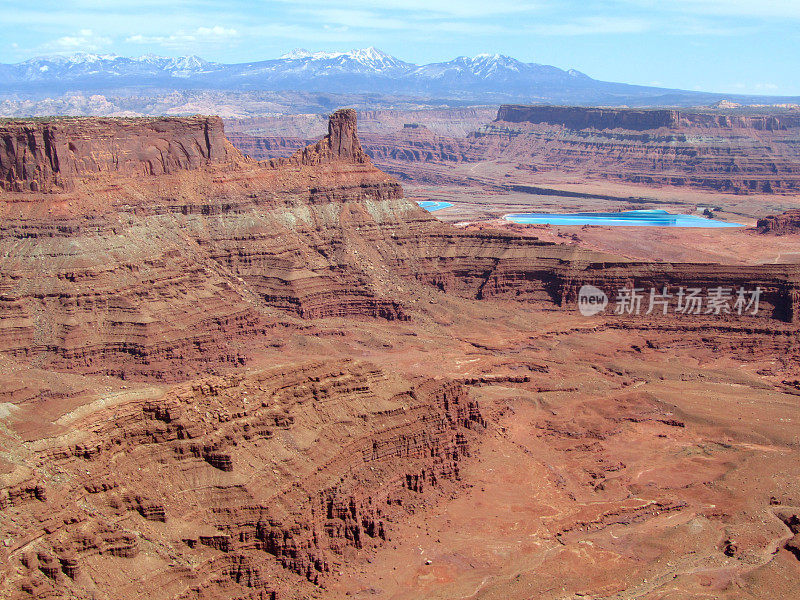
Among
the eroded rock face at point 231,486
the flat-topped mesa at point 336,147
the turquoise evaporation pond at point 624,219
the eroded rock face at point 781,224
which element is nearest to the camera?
the eroded rock face at point 231,486

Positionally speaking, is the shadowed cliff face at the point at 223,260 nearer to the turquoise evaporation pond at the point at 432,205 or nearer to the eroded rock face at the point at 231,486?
the eroded rock face at the point at 231,486

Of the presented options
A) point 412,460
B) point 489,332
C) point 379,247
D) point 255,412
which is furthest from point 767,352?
point 255,412

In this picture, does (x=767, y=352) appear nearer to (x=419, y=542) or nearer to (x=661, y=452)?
(x=661, y=452)

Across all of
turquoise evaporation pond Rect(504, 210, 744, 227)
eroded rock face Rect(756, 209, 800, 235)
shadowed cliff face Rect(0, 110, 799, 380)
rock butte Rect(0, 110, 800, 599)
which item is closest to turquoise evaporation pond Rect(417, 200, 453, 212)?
turquoise evaporation pond Rect(504, 210, 744, 227)

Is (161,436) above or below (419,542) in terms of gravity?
above

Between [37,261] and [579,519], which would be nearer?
[579,519]

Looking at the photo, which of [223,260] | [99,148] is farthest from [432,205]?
[99,148]

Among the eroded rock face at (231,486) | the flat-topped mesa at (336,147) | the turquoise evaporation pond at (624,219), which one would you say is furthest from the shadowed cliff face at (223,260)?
the turquoise evaporation pond at (624,219)
